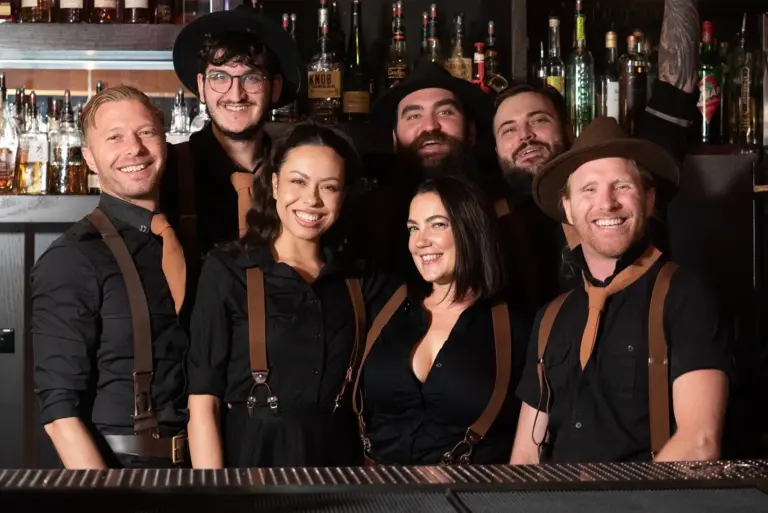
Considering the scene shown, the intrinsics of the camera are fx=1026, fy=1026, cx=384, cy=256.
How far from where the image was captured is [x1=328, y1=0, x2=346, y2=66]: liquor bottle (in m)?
3.20

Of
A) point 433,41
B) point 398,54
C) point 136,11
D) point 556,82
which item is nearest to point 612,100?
point 556,82

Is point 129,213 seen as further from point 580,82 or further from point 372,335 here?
point 580,82

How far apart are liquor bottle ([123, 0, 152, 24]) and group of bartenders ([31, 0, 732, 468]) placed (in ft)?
2.07

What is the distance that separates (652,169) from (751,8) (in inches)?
52.6

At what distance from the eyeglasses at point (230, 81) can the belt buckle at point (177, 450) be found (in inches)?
34.0

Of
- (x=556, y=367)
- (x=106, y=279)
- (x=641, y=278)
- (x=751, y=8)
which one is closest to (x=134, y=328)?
(x=106, y=279)

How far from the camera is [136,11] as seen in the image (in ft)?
9.78

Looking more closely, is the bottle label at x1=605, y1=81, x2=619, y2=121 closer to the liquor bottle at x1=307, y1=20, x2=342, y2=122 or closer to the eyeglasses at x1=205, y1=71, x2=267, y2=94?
the liquor bottle at x1=307, y1=20, x2=342, y2=122

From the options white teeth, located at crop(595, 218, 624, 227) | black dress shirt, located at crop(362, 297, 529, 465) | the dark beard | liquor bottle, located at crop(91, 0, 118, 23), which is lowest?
black dress shirt, located at crop(362, 297, 529, 465)

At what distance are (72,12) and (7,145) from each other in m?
0.44

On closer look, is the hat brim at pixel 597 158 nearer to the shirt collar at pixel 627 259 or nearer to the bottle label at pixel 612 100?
the shirt collar at pixel 627 259

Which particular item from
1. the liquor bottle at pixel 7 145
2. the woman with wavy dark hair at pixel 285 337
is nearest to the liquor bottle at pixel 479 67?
the woman with wavy dark hair at pixel 285 337

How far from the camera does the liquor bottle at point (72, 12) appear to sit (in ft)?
9.69

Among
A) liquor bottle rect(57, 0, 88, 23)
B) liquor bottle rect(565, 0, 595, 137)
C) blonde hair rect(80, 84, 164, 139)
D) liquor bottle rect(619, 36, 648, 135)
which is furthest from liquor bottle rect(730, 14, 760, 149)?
liquor bottle rect(57, 0, 88, 23)
